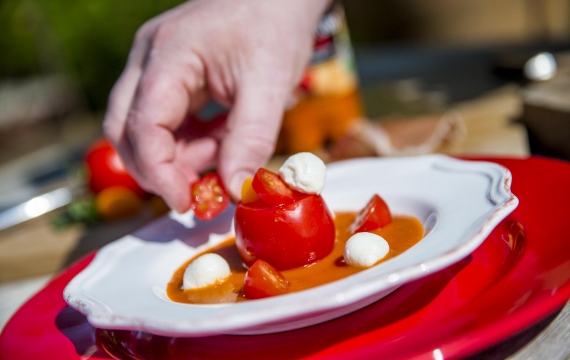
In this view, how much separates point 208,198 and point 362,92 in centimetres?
350

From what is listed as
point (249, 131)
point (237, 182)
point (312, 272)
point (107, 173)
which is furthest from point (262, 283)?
point (107, 173)

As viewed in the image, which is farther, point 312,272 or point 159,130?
point 159,130

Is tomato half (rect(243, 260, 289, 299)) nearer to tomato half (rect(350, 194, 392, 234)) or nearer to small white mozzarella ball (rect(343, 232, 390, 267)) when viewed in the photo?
small white mozzarella ball (rect(343, 232, 390, 267))

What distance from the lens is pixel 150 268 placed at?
4.50ft

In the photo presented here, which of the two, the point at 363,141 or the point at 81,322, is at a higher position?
the point at 81,322

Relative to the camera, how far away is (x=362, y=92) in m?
4.83

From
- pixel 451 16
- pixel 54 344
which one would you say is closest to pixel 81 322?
pixel 54 344

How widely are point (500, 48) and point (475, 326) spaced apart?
473 centimetres

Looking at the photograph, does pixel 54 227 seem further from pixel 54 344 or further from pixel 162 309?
pixel 162 309

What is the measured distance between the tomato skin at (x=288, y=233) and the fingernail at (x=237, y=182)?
0.14 m

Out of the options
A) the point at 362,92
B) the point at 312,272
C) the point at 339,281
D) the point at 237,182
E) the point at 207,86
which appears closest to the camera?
the point at 339,281

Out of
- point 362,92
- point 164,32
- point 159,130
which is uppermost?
point 164,32

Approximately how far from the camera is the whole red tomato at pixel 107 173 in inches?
131

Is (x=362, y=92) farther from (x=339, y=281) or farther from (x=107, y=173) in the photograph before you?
(x=339, y=281)
